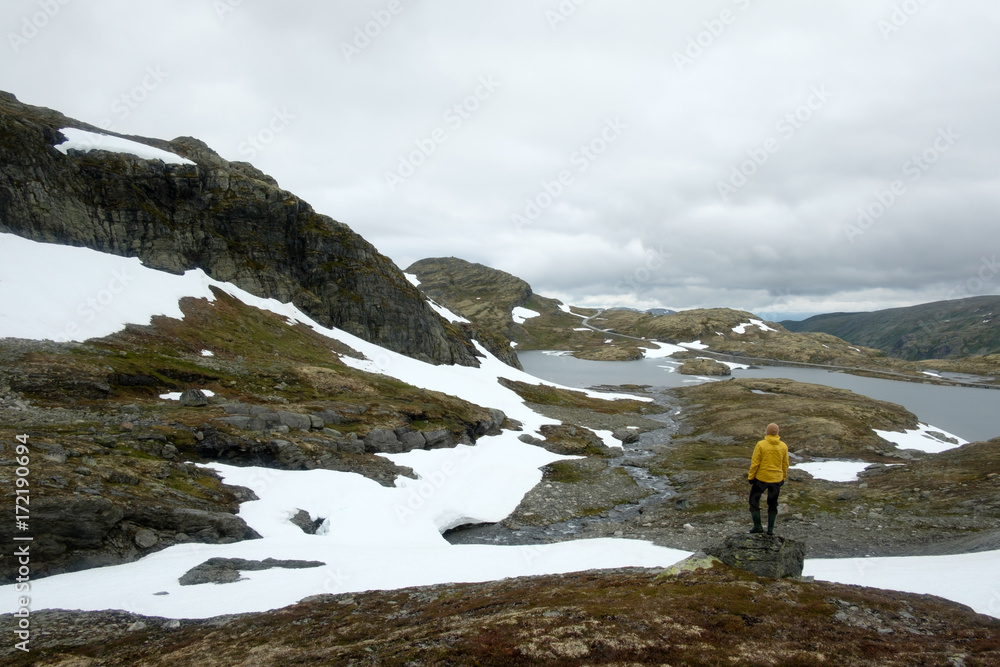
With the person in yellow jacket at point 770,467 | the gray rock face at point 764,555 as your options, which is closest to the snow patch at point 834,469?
the gray rock face at point 764,555

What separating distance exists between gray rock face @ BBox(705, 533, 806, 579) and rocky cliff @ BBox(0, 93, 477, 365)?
69780 millimetres

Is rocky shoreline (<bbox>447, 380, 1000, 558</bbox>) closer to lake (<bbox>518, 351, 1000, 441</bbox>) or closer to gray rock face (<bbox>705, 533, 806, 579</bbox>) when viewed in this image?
gray rock face (<bbox>705, 533, 806, 579</bbox>)

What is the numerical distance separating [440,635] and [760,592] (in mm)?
10376

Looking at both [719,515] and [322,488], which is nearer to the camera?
[322,488]

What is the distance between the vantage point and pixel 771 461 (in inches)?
655

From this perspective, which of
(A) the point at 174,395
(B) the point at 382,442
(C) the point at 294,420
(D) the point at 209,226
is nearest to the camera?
(A) the point at 174,395

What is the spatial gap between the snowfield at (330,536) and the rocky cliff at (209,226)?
5.50 m

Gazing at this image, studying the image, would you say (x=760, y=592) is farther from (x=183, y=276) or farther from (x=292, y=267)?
(x=292, y=267)

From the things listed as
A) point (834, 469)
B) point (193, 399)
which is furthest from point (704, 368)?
point (193, 399)

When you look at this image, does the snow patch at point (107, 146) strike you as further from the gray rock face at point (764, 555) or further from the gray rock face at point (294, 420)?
the gray rock face at point (764, 555)

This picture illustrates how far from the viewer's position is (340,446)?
3644cm

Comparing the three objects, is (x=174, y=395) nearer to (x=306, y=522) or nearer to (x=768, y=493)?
(x=306, y=522)

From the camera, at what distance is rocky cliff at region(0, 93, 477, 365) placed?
181 ft

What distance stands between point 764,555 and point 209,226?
79.5m
